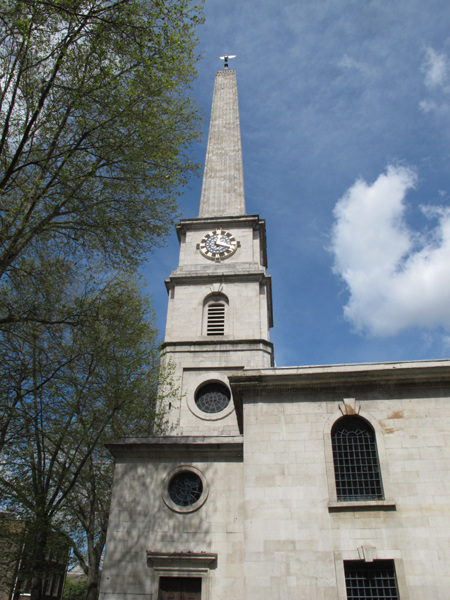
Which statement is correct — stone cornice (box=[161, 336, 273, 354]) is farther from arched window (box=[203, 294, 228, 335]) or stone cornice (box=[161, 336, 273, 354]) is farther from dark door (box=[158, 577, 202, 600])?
dark door (box=[158, 577, 202, 600])

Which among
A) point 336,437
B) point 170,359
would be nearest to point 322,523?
point 336,437

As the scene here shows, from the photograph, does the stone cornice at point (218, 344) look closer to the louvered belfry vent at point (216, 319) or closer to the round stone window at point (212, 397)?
the louvered belfry vent at point (216, 319)

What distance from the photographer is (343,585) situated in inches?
498

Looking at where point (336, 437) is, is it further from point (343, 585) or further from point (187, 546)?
point (187, 546)

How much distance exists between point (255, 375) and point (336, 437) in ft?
10.6

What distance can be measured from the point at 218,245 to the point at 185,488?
14251 mm

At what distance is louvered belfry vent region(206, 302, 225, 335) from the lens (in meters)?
24.1

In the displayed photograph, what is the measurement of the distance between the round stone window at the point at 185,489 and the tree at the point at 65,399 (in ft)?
11.0

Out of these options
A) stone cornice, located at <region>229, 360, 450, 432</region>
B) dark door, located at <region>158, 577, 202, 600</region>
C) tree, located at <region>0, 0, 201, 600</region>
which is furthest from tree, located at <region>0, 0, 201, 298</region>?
dark door, located at <region>158, 577, 202, 600</region>

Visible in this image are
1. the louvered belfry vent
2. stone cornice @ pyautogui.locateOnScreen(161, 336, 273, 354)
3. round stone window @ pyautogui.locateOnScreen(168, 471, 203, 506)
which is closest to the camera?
round stone window @ pyautogui.locateOnScreen(168, 471, 203, 506)

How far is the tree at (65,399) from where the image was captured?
15.3 metres

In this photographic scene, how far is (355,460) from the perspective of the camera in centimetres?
1452

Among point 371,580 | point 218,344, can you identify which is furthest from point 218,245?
point 371,580

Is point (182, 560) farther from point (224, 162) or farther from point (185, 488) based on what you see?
point (224, 162)
